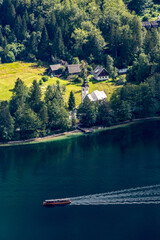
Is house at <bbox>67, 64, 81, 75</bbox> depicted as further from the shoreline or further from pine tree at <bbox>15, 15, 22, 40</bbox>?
the shoreline

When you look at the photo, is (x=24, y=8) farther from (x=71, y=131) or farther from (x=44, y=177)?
(x=44, y=177)

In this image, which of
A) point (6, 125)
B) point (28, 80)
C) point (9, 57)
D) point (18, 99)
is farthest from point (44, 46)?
point (6, 125)

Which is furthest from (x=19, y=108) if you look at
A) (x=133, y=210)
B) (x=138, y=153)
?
(x=133, y=210)

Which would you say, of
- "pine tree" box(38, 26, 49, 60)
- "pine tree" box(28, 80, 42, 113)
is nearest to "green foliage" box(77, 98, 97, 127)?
"pine tree" box(28, 80, 42, 113)

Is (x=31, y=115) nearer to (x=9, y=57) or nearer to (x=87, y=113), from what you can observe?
(x=87, y=113)

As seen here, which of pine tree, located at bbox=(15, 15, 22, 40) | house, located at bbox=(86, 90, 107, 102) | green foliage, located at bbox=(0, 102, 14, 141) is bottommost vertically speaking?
green foliage, located at bbox=(0, 102, 14, 141)

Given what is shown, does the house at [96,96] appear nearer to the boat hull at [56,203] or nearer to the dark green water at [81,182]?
the dark green water at [81,182]
